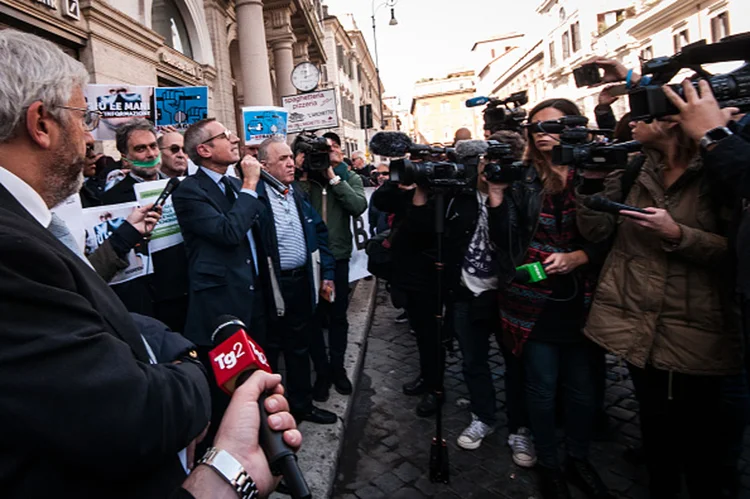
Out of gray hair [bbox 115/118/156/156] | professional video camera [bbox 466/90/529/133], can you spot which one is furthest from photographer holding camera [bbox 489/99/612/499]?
gray hair [bbox 115/118/156/156]

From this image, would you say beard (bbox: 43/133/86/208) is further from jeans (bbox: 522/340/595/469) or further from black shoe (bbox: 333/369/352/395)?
black shoe (bbox: 333/369/352/395)

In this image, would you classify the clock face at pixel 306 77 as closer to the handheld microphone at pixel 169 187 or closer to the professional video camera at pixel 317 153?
the professional video camera at pixel 317 153

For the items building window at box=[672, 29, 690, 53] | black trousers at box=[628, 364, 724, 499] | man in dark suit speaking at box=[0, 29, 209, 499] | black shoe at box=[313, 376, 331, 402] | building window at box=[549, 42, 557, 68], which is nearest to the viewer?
man in dark suit speaking at box=[0, 29, 209, 499]

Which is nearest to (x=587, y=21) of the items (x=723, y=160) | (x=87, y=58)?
(x=87, y=58)

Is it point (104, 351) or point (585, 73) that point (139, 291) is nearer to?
point (104, 351)

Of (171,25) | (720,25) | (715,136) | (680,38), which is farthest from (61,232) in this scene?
(680,38)

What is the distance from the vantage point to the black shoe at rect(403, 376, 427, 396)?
13.0ft

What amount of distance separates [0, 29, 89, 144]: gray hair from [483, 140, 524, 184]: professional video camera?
1.96 meters

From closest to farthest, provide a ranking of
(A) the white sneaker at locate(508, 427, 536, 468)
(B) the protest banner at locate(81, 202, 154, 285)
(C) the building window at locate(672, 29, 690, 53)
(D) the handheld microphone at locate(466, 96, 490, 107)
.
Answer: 1. (B) the protest banner at locate(81, 202, 154, 285)
2. (A) the white sneaker at locate(508, 427, 536, 468)
3. (D) the handheld microphone at locate(466, 96, 490, 107)
4. (C) the building window at locate(672, 29, 690, 53)

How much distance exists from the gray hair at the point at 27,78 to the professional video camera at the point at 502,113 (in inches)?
136

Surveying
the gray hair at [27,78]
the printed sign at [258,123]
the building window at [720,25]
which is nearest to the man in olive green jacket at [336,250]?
the printed sign at [258,123]

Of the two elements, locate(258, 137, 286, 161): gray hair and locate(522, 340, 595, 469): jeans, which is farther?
locate(258, 137, 286, 161): gray hair

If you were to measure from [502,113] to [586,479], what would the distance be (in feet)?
9.56

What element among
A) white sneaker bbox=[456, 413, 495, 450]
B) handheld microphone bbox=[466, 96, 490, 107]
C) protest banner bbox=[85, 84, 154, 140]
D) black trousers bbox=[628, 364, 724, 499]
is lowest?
white sneaker bbox=[456, 413, 495, 450]
